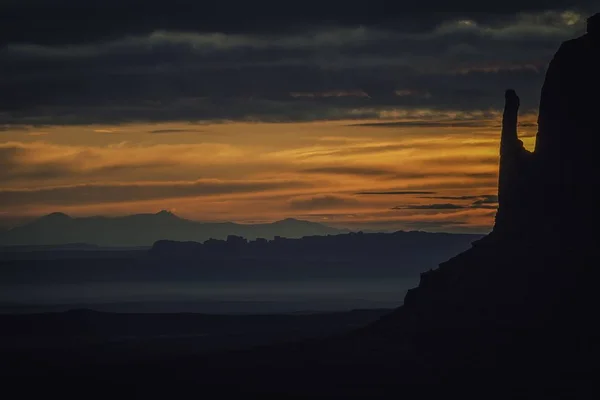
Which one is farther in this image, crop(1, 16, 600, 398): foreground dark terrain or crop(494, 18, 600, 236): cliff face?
crop(494, 18, 600, 236): cliff face

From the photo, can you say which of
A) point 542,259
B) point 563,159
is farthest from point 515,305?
point 563,159

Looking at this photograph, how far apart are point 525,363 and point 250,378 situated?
32434mm

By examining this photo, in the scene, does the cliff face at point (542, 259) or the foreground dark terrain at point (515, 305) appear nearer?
the foreground dark terrain at point (515, 305)

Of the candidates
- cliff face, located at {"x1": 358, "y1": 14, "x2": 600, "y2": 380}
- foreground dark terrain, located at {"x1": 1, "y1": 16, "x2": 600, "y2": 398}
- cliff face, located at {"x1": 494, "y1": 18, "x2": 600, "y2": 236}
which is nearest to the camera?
foreground dark terrain, located at {"x1": 1, "y1": 16, "x2": 600, "y2": 398}

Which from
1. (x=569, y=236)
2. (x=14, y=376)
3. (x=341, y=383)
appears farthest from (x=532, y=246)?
(x=14, y=376)

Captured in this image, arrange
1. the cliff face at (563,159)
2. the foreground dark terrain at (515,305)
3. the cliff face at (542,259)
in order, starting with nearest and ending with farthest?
1. the foreground dark terrain at (515,305)
2. the cliff face at (542,259)
3. the cliff face at (563,159)

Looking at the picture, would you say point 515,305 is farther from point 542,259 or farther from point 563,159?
point 563,159

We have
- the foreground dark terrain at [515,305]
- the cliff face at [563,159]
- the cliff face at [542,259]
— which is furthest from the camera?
the cliff face at [563,159]

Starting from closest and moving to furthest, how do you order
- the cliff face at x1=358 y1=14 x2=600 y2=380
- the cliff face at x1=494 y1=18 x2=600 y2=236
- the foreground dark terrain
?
1. the foreground dark terrain
2. the cliff face at x1=358 y1=14 x2=600 y2=380
3. the cliff face at x1=494 y1=18 x2=600 y2=236

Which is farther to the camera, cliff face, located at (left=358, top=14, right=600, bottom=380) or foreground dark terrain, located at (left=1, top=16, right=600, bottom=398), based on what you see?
cliff face, located at (left=358, top=14, right=600, bottom=380)

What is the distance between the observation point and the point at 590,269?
5763 inches

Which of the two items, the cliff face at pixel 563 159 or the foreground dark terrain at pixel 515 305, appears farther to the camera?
the cliff face at pixel 563 159

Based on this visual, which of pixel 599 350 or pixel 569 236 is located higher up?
pixel 569 236

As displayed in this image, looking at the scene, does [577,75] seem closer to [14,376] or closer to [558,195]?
[558,195]
